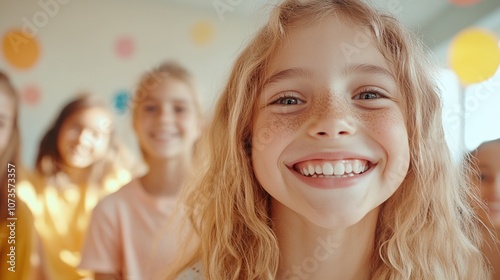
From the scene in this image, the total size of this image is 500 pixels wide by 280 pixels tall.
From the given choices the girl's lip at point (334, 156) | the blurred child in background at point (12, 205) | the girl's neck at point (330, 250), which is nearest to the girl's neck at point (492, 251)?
the girl's neck at point (330, 250)

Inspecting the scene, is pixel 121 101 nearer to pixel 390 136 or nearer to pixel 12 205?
pixel 12 205

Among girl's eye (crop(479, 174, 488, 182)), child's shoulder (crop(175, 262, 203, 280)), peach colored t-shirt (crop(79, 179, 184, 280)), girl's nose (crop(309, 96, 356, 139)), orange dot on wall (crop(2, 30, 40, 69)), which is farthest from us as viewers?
orange dot on wall (crop(2, 30, 40, 69))

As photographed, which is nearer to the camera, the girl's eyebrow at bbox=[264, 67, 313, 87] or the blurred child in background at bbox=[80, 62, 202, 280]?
the girl's eyebrow at bbox=[264, 67, 313, 87]

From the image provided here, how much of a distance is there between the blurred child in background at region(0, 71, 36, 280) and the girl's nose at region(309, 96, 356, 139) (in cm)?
74

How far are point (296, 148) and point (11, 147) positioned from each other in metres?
0.73

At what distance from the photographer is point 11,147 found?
3.81 feet

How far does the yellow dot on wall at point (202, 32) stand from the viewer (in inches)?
44.9

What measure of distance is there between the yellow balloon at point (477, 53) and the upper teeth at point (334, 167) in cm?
42

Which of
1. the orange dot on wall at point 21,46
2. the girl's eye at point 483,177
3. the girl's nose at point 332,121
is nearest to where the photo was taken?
the girl's nose at point 332,121

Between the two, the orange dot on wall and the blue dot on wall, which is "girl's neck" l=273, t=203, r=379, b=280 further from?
the orange dot on wall

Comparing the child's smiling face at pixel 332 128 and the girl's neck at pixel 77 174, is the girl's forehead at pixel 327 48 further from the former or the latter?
the girl's neck at pixel 77 174

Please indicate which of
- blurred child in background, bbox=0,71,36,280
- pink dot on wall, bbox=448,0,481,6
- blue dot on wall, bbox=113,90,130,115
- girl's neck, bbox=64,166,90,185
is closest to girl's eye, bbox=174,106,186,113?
blue dot on wall, bbox=113,90,130,115

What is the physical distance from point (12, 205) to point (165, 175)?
1.06 ft

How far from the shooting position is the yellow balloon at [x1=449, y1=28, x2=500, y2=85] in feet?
3.28
